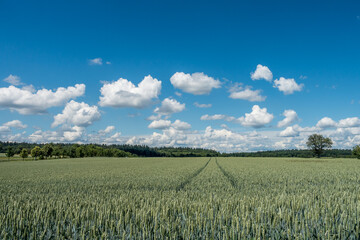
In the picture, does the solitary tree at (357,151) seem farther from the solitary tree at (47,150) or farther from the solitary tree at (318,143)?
the solitary tree at (47,150)

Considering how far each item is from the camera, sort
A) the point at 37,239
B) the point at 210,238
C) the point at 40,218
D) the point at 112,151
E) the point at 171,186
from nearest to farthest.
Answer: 1. the point at 210,238
2. the point at 37,239
3. the point at 40,218
4. the point at 171,186
5. the point at 112,151

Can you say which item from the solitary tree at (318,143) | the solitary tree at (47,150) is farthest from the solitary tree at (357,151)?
the solitary tree at (47,150)

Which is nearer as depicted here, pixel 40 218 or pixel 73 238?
pixel 73 238

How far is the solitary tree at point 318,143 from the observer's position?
113688mm

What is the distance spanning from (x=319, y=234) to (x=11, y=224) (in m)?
7.37

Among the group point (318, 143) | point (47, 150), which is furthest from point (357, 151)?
point (47, 150)

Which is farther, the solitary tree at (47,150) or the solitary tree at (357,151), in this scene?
the solitary tree at (47,150)

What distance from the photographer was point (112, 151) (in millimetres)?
170500

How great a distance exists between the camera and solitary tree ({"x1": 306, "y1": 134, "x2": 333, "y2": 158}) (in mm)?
113688

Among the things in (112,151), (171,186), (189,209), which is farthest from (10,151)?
(189,209)

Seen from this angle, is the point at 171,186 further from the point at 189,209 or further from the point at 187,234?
the point at 187,234

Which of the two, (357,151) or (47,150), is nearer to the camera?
(357,151)

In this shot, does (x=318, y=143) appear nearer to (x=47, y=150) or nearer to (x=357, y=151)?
(x=357, y=151)

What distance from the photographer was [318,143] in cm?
11512
